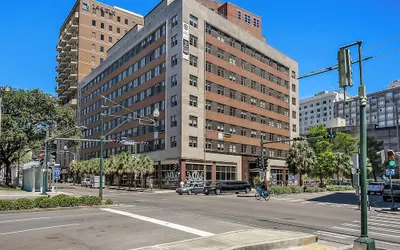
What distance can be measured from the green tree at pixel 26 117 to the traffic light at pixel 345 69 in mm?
45415

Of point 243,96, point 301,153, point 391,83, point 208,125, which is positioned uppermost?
point 391,83

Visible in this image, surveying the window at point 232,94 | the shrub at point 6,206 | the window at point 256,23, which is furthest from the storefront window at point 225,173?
the shrub at point 6,206

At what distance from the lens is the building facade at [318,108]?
17980 cm

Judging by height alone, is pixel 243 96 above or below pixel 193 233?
above

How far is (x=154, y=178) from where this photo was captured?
208 feet

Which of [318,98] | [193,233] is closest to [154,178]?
[193,233]

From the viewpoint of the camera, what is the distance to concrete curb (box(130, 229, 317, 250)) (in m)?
10.1

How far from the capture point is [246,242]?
35.1 ft

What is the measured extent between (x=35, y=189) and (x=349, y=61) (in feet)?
157

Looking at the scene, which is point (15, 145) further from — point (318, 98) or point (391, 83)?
point (391, 83)

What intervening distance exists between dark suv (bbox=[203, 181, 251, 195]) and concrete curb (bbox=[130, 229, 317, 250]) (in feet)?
109

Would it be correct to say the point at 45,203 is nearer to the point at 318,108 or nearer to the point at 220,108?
the point at 220,108

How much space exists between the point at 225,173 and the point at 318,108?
13300cm

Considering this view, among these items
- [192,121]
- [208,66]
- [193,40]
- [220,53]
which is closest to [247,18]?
[220,53]
